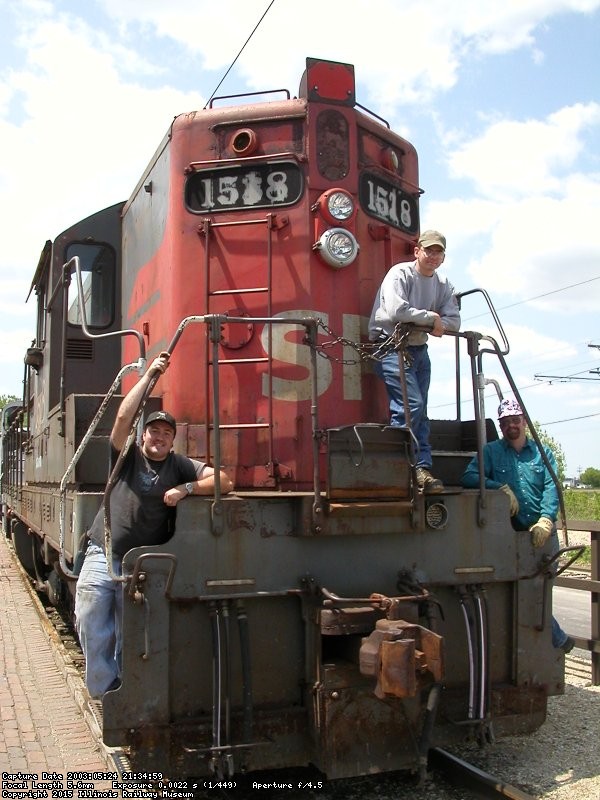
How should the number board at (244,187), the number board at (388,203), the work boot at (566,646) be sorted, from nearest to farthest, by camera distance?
1. the work boot at (566,646)
2. the number board at (244,187)
3. the number board at (388,203)

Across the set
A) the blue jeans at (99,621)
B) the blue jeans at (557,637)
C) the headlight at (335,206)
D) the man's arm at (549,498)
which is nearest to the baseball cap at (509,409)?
the man's arm at (549,498)

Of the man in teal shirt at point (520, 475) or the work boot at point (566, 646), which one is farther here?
the man in teal shirt at point (520, 475)

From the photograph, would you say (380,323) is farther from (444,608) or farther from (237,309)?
(444,608)

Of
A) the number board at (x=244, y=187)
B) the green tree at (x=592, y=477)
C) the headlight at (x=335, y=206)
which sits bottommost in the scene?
the green tree at (x=592, y=477)

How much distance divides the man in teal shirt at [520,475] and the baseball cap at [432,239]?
44.1 inches

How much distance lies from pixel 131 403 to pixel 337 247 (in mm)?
1688

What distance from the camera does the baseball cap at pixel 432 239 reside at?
4.73 m

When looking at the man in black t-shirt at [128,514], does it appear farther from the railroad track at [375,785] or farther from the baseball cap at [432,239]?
the baseball cap at [432,239]

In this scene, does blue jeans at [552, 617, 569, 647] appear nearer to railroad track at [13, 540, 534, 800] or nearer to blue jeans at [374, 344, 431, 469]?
railroad track at [13, 540, 534, 800]

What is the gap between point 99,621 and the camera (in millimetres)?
4113

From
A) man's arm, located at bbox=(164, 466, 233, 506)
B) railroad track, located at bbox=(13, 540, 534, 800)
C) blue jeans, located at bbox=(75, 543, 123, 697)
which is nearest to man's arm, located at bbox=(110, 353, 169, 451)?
man's arm, located at bbox=(164, 466, 233, 506)

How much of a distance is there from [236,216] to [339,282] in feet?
2.58

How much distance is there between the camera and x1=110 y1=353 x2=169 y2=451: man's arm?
401 centimetres

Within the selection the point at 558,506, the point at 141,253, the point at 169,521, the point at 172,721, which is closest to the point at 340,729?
the point at 172,721
